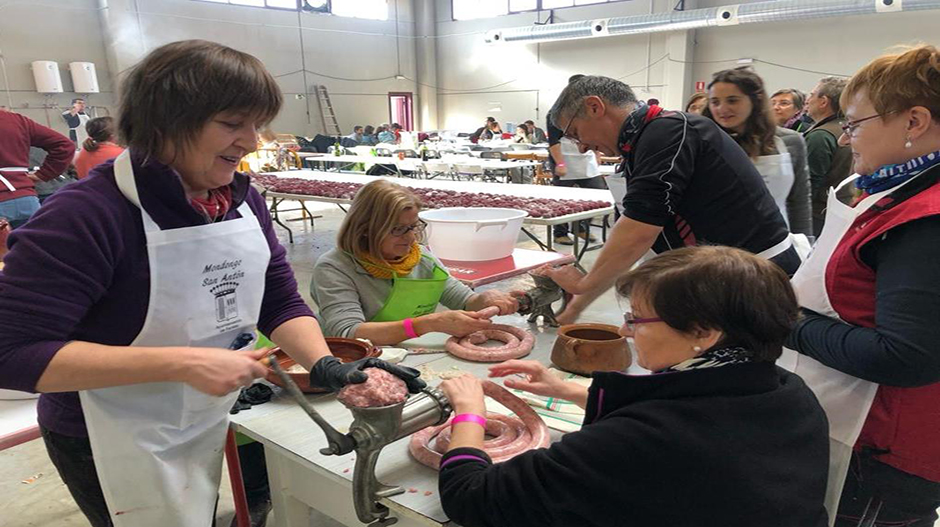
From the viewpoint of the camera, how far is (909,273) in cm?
108

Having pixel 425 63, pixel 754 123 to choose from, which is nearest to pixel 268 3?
pixel 425 63

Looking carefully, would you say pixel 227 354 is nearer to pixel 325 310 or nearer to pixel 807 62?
pixel 325 310

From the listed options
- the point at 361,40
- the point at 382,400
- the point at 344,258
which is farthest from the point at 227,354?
the point at 361,40

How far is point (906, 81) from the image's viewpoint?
1.20m

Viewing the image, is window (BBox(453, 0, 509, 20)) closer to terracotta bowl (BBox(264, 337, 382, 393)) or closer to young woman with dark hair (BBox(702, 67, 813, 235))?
young woman with dark hair (BBox(702, 67, 813, 235))

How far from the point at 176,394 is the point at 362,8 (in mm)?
16738

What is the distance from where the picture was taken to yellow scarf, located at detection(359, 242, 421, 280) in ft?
7.13

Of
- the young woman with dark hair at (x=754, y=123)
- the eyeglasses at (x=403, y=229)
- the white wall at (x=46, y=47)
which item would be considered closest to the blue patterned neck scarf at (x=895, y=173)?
the eyeglasses at (x=403, y=229)

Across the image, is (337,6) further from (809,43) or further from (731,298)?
(731,298)

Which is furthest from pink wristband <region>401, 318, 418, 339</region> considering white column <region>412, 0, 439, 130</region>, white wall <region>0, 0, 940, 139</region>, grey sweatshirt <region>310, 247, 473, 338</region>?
white column <region>412, 0, 439, 130</region>

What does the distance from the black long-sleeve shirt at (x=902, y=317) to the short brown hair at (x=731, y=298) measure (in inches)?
9.0

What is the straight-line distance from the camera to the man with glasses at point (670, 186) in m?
1.86

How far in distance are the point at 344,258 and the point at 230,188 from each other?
844 millimetres

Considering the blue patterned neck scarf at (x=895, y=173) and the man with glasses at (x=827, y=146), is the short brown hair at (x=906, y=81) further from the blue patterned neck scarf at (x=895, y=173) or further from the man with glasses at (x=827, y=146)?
the man with glasses at (x=827, y=146)
